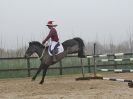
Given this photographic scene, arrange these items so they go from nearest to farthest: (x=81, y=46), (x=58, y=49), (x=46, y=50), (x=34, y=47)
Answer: (x=58, y=49) < (x=46, y=50) < (x=34, y=47) < (x=81, y=46)

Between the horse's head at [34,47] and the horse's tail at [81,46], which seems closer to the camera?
the horse's head at [34,47]

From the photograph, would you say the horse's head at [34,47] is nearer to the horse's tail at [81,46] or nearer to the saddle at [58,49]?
the saddle at [58,49]

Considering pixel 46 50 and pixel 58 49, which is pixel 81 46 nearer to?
pixel 58 49

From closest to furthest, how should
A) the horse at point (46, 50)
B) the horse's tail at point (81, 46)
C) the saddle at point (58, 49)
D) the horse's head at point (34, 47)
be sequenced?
1. the saddle at point (58, 49)
2. the horse at point (46, 50)
3. the horse's head at point (34, 47)
4. the horse's tail at point (81, 46)

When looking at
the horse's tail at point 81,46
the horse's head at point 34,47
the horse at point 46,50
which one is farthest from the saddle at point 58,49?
the horse's tail at point 81,46

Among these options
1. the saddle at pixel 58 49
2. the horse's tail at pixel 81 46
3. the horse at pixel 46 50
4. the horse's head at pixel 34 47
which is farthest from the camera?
the horse's tail at pixel 81 46

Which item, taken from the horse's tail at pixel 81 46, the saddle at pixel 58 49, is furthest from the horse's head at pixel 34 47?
the horse's tail at pixel 81 46

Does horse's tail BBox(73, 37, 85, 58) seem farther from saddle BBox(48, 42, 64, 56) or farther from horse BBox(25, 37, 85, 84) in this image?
saddle BBox(48, 42, 64, 56)

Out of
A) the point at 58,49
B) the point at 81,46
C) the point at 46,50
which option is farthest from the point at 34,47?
the point at 81,46

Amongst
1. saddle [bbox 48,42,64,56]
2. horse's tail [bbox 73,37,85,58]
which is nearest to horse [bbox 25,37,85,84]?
horse's tail [bbox 73,37,85,58]

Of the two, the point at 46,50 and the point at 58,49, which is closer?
the point at 58,49

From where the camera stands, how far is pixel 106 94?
905 centimetres

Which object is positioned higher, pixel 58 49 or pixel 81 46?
pixel 81 46

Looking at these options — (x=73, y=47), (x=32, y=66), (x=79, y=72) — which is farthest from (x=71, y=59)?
(x=73, y=47)
